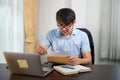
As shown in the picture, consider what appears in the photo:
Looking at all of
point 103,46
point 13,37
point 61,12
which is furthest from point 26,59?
point 103,46

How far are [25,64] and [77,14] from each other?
5.53 ft

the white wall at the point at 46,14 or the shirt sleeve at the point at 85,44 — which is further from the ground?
the white wall at the point at 46,14

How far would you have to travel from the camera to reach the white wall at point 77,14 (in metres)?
2.94

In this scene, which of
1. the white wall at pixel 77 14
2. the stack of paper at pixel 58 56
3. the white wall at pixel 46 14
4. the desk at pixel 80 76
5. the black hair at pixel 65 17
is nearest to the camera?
the desk at pixel 80 76

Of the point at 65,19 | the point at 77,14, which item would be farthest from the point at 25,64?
the point at 77,14

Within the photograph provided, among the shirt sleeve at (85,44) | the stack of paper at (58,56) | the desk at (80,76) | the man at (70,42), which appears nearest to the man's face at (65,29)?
the man at (70,42)

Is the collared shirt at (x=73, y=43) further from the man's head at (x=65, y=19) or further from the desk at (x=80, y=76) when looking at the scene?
the desk at (x=80, y=76)

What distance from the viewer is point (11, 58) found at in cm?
152

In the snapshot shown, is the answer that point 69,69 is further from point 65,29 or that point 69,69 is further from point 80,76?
point 65,29

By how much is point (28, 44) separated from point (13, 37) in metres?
0.24

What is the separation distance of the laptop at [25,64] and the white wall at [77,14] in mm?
1568

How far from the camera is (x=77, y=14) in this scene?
118 inches

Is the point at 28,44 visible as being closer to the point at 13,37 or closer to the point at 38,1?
the point at 13,37

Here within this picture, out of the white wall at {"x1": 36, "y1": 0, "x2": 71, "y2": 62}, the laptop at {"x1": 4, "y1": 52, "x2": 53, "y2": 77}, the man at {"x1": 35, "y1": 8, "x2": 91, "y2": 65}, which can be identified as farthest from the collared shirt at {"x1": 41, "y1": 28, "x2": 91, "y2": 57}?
the white wall at {"x1": 36, "y1": 0, "x2": 71, "y2": 62}
